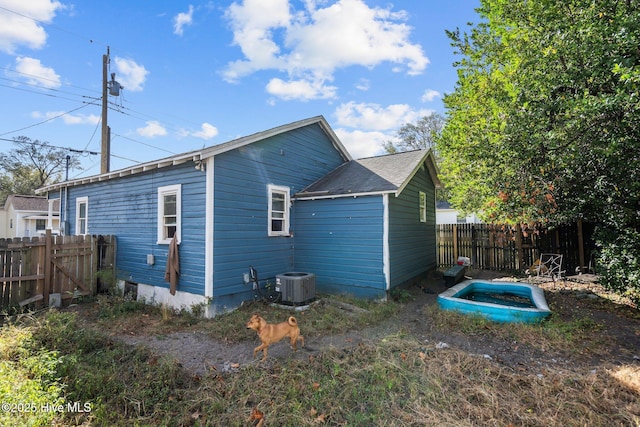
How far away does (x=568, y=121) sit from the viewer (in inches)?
231

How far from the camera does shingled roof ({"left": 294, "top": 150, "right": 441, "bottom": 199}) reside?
27.6 ft

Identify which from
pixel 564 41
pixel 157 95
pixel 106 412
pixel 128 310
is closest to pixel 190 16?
pixel 157 95

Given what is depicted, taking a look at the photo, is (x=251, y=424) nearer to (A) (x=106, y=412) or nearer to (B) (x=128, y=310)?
(A) (x=106, y=412)

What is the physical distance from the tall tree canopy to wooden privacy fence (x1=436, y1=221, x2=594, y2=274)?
2.61 metres

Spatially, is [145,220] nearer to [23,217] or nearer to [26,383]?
[26,383]

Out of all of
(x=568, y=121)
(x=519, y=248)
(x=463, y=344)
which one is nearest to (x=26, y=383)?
(x=463, y=344)

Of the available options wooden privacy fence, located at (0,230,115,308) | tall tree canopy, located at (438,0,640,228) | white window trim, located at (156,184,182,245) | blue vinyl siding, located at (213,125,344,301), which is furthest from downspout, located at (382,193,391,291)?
wooden privacy fence, located at (0,230,115,308)

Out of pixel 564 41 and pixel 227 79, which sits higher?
pixel 227 79

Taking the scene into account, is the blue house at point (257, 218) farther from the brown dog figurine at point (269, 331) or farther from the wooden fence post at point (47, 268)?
the brown dog figurine at point (269, 331)

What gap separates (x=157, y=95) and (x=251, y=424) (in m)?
20.2

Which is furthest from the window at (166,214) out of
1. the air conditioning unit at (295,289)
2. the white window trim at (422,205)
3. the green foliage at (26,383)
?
the white window trim at (422,205)

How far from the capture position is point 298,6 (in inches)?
385

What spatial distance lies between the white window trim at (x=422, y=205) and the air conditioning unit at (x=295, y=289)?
572cm

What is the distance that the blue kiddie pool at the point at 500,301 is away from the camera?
5.95 m
